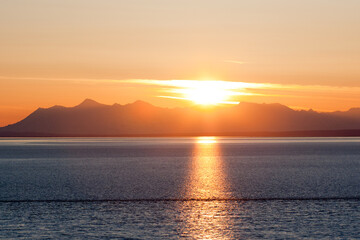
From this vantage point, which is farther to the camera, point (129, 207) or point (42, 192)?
point (42, 192)

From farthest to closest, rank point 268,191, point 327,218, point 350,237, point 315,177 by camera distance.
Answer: point 315,177 < point 268,191 < point 327,218 < point 350,237

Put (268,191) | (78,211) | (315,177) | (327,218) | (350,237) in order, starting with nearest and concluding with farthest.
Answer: (350,237), (327,218), (78,211), (268,191), (315,177)

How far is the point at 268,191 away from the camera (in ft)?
56.9

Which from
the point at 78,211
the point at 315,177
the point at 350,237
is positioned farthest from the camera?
the point at 315,177

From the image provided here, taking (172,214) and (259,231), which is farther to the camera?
(172,214)

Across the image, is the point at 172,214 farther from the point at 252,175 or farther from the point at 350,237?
the point at 252,175

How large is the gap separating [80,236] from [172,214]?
10.1ft

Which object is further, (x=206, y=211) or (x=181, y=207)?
(x=181, y=207)

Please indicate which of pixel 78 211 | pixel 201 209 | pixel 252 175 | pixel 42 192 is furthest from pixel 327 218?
pixel 252 175

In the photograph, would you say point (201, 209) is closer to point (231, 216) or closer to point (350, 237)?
point (231, 216)

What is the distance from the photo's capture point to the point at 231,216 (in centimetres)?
1238

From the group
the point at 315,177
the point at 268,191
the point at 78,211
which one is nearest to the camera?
the point at 78,211

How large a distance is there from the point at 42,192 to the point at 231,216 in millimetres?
7713

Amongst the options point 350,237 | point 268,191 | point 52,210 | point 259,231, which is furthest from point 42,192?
point 350,237
